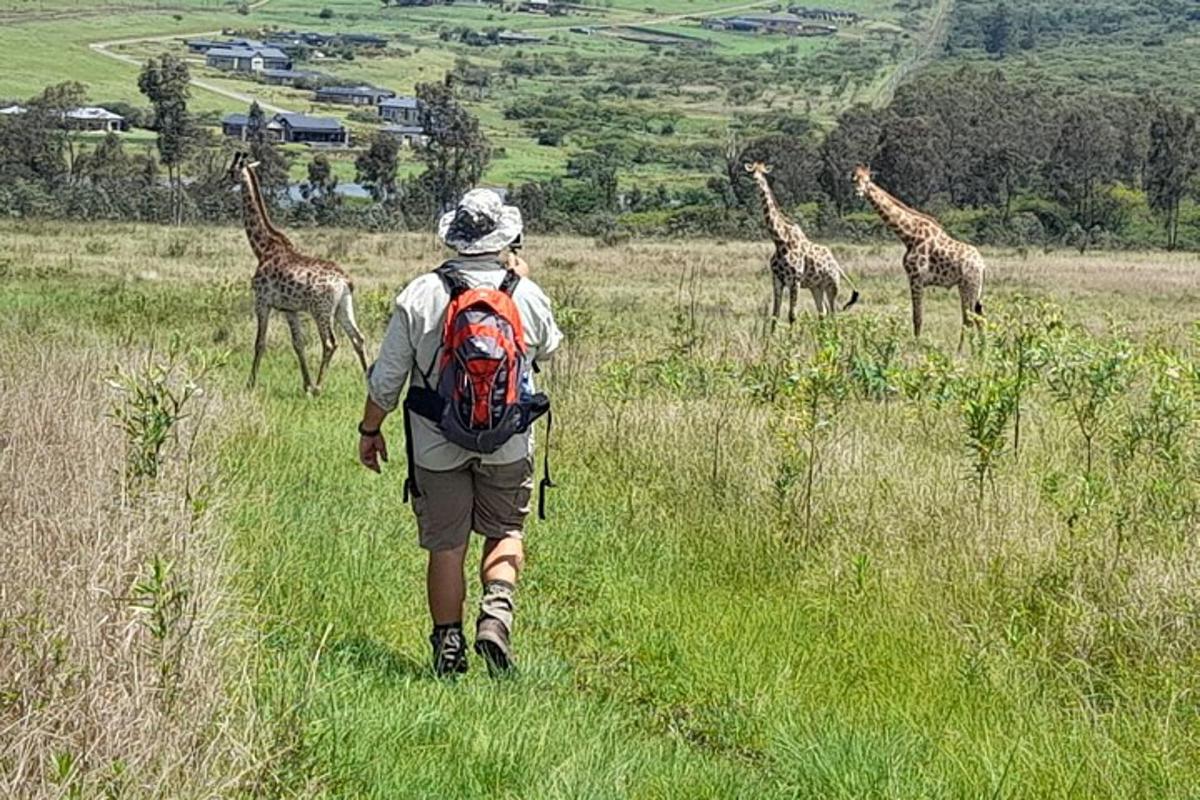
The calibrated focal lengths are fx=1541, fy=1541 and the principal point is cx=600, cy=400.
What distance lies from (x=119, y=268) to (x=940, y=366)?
22.9 m

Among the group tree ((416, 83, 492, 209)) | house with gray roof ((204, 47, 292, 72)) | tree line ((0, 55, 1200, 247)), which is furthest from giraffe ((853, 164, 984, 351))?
house with gray roof ((204, 47, 292, 72))

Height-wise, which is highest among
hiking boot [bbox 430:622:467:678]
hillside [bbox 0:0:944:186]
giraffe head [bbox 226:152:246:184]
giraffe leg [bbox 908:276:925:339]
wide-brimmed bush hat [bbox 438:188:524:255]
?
wide-brimmed bush hat [bbox 438:188:524:255]

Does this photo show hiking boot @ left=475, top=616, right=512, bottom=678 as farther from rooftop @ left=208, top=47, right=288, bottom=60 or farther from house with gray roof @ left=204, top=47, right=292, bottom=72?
rooftop @ left=208, top=47, right=288, bottom=60

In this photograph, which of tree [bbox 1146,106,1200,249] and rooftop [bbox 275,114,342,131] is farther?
rooftop [bbox 275,114,342,131]

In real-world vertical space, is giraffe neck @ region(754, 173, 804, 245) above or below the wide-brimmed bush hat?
below

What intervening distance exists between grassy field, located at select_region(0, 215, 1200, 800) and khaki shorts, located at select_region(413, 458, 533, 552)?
0.58 metres

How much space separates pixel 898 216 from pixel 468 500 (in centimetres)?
1433

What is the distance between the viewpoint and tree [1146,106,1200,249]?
7331 cm

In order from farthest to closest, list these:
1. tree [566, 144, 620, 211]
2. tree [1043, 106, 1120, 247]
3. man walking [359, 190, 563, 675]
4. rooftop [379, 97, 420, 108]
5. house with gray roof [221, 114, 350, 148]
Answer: rooftop [379, 97, 420, 108], house with gray roof [221, 114, 350, 148], tree [566, 144, 620, 211], tree [1043, 106, 1120, 247], man walking [359, 190, 563, 675]

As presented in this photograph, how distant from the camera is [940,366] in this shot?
11.1 m

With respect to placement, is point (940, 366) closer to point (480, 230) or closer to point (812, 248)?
point (480, 230)

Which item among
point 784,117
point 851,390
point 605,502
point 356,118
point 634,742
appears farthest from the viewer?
point 784,117

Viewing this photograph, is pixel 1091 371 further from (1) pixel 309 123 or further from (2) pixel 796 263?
(1) pixel 309 123

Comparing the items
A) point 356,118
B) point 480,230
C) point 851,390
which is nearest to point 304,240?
point 851,390
